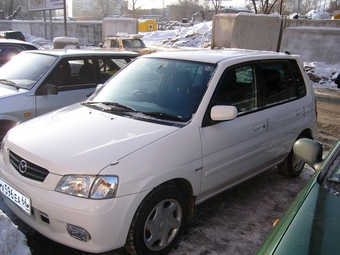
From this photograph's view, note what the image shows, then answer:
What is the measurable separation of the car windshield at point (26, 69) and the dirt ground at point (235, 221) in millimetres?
2140

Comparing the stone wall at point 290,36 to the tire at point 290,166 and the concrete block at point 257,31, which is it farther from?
the tire at point 290,166

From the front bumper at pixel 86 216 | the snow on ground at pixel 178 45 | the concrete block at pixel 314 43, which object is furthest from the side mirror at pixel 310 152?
the concrete block at pixel 314 43

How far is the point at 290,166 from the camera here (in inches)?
185

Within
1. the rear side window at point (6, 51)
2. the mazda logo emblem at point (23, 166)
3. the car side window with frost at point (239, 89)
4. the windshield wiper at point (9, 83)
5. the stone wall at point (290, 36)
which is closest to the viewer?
the mazda logo emblem at point (23, 166)

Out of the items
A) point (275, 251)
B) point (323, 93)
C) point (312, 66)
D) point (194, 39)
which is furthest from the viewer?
point (194, 39)

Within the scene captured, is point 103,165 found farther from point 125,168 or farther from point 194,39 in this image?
point 194,39

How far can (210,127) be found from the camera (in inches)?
125

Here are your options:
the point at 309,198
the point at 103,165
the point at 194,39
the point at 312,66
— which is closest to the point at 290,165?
the point at 309,198

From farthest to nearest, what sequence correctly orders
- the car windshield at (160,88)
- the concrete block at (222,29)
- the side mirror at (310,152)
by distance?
the concrete block at (222,29)
the car windshield at (160,88)
the side mirror at (310,152)

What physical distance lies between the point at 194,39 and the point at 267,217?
26464 mm

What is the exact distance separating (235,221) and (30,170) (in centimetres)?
→ 213

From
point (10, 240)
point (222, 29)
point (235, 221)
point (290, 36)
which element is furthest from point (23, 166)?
point (222, 29)

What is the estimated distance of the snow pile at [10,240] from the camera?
222cm

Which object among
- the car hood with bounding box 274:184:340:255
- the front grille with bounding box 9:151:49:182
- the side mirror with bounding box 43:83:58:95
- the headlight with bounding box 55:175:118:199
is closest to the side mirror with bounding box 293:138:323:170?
the car hood with bounding box 274:184:340:255
